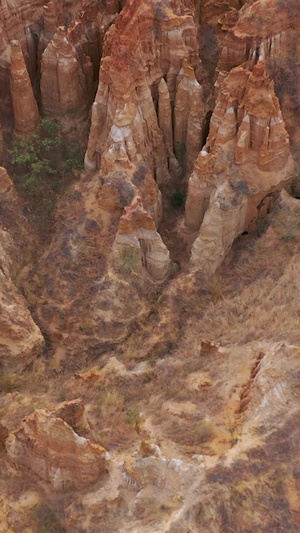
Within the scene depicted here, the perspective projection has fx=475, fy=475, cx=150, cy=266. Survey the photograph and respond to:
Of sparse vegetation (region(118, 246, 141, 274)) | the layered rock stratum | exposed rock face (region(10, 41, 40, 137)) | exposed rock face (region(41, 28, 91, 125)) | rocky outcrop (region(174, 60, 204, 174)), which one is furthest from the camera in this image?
exposed rock face (region(41, 28, 91, 125))

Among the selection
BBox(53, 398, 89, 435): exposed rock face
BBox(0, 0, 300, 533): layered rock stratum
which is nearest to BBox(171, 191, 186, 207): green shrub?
BBox(0, 0, 300, 533): layered rock stratum

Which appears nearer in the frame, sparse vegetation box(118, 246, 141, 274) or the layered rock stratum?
the layered rock stratum

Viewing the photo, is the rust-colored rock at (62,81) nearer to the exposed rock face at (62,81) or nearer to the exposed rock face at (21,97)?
the exposed rock face at (62,81)

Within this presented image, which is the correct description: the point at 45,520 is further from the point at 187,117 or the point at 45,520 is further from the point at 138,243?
the point at 187,117

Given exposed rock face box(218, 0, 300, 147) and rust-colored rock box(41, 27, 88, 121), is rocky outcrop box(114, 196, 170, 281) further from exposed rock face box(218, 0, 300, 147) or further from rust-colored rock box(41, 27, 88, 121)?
rust-colored rock box(41, 27, 88, 121)

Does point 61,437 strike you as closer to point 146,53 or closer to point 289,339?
point 289,339

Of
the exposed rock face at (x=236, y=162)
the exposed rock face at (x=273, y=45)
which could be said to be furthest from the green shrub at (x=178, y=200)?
the exposed rock face at (x=273, y=45)

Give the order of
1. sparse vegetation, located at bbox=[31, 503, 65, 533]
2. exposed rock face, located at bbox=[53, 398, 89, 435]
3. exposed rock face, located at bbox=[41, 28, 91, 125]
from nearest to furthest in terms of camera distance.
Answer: sparse vegetation, located at bbox=[31, 503, 65, 533]
exposed rock face, located at bbox=[53, 398, 89, 435]
exposed rock face, located at bbox=[41, 28, 91, 125]
